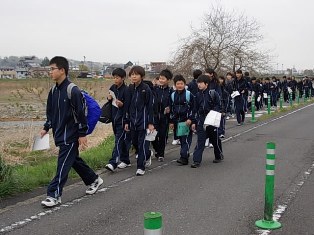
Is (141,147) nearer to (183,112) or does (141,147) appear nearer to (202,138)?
(202,138)

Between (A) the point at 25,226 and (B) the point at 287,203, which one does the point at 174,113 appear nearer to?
(B) the point at 287,203

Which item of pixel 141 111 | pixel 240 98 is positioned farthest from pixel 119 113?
pixel 240 98

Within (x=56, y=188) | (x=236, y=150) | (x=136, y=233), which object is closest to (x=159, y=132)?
(x=236, y=150)

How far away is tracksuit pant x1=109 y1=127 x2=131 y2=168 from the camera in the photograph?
779 centimetres

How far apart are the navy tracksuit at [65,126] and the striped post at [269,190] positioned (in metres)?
2.44

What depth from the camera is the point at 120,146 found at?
7883mm

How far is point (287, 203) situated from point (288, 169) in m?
2.43

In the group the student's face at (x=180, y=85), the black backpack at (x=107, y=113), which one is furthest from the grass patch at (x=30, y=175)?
the student's face at (x=180, y=85)

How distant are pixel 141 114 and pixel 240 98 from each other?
8451mm

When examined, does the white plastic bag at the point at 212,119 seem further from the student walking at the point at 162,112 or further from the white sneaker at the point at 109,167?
the white sneaker at the point at 109,167

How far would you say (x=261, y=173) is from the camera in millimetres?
7660

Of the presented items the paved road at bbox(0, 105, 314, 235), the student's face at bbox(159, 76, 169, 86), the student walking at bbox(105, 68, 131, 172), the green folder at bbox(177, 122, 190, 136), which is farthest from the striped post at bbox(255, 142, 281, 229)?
the student's face at bbox(159, 76, 169, 86)

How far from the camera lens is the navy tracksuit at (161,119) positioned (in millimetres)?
9047

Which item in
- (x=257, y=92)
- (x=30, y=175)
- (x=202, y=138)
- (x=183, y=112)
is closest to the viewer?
(x=30, y=175)
